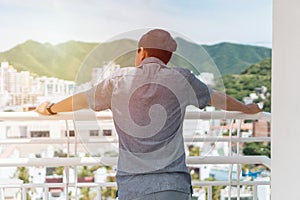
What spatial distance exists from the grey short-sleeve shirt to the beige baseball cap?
0.22 feet

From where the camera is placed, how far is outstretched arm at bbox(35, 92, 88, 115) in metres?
1.41

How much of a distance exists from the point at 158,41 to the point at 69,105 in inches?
17.1

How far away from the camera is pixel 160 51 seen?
1344 mm

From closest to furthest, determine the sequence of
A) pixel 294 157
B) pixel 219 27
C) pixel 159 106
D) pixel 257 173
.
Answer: pixel 294 157 < pixel 159 106 < pixel 257 173 < pixel 219 27

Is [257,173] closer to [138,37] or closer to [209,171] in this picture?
[209,171]

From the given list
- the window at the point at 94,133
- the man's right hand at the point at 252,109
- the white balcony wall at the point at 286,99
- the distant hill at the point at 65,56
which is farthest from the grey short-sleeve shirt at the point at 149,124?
the distant hill at the point at 65,56

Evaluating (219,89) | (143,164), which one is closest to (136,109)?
(143,164)

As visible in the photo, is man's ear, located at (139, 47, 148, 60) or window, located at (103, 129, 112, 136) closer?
man's ear, located at (139, 47, 148, 60)

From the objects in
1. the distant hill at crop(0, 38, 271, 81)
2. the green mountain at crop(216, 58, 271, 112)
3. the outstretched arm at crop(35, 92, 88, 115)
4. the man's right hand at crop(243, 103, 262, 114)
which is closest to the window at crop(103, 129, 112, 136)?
the outstretched arm at crop(35, 92, 88, 115)

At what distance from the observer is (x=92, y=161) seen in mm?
1465

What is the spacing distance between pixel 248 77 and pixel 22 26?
9.68ft

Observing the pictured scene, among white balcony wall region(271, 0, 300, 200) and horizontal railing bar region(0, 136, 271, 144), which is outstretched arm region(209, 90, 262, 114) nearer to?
horizontal railing bar region(0, 136, 271, 144)

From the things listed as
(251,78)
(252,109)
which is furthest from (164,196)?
(251,78)

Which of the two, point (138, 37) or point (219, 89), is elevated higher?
point (138, 37)
